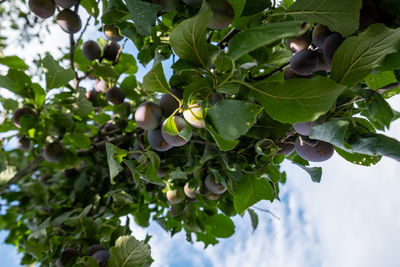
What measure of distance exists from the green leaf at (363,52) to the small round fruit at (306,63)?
8cm

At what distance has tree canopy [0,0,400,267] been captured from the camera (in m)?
0.63

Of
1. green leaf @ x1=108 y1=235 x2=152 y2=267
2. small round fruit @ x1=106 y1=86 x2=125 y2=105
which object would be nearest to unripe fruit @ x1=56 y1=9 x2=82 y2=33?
small round fruit @ x1=106 y1=86 x2=125 y2=105

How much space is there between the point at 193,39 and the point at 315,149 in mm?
379

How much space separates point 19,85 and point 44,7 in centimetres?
41

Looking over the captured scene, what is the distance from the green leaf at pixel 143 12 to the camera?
2.42 feet

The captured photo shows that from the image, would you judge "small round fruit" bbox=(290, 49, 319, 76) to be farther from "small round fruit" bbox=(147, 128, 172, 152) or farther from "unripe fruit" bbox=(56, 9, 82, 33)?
"unripe fruit" bbox=(56, 9, 82, 33)

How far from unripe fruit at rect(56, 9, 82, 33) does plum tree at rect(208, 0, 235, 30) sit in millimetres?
798

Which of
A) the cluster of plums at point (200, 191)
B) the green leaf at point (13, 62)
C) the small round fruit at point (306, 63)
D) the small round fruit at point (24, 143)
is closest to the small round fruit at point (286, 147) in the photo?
the small round fruit at point (306, 63)

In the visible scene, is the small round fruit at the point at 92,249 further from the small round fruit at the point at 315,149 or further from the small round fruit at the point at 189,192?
the small round fruit at the point at 315,149

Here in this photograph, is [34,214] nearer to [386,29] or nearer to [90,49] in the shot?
[90,49]

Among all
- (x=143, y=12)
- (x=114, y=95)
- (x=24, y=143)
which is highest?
(x=143, y=12)

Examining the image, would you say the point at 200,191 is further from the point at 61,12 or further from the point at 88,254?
the point at 61,12

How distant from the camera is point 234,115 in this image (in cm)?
67

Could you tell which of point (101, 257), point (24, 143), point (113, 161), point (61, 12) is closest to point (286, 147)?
point (113, 161)
